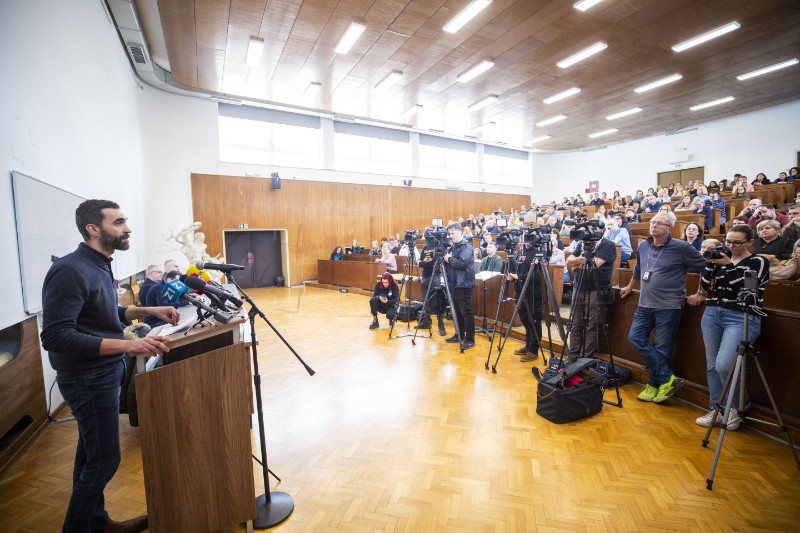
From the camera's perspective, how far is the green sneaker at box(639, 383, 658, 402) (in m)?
3.18

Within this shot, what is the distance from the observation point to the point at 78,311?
4.83ft

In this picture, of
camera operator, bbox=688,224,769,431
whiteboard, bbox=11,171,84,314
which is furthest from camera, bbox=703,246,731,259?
whiteboard, bbox=11,171,84,314

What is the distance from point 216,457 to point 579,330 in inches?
135

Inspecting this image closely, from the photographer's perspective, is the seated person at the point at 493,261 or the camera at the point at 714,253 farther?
the seated person at the point at 493,261

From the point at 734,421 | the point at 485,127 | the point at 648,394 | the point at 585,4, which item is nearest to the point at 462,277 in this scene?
the point at 648,394

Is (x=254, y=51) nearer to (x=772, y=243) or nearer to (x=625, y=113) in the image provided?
(x=772, y=243)

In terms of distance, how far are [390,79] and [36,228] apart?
710cm

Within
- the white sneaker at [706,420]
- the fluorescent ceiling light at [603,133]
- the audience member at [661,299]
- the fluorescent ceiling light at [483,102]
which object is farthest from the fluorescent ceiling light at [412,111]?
the white sneaker at [706,420]

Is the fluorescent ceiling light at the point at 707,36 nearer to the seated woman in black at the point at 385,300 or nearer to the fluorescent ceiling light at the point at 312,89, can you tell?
the seated woman in black at the point at 385,300

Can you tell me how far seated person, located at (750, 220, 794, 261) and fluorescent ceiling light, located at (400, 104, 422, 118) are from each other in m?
8.24

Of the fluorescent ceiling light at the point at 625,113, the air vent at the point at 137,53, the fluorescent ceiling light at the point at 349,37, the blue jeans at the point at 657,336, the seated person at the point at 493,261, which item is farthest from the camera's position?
the fluorescent ceiling light at the point at 625,113

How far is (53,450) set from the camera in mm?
2682

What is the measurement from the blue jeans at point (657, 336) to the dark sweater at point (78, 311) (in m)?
3.66

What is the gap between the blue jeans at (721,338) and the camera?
2561mm
